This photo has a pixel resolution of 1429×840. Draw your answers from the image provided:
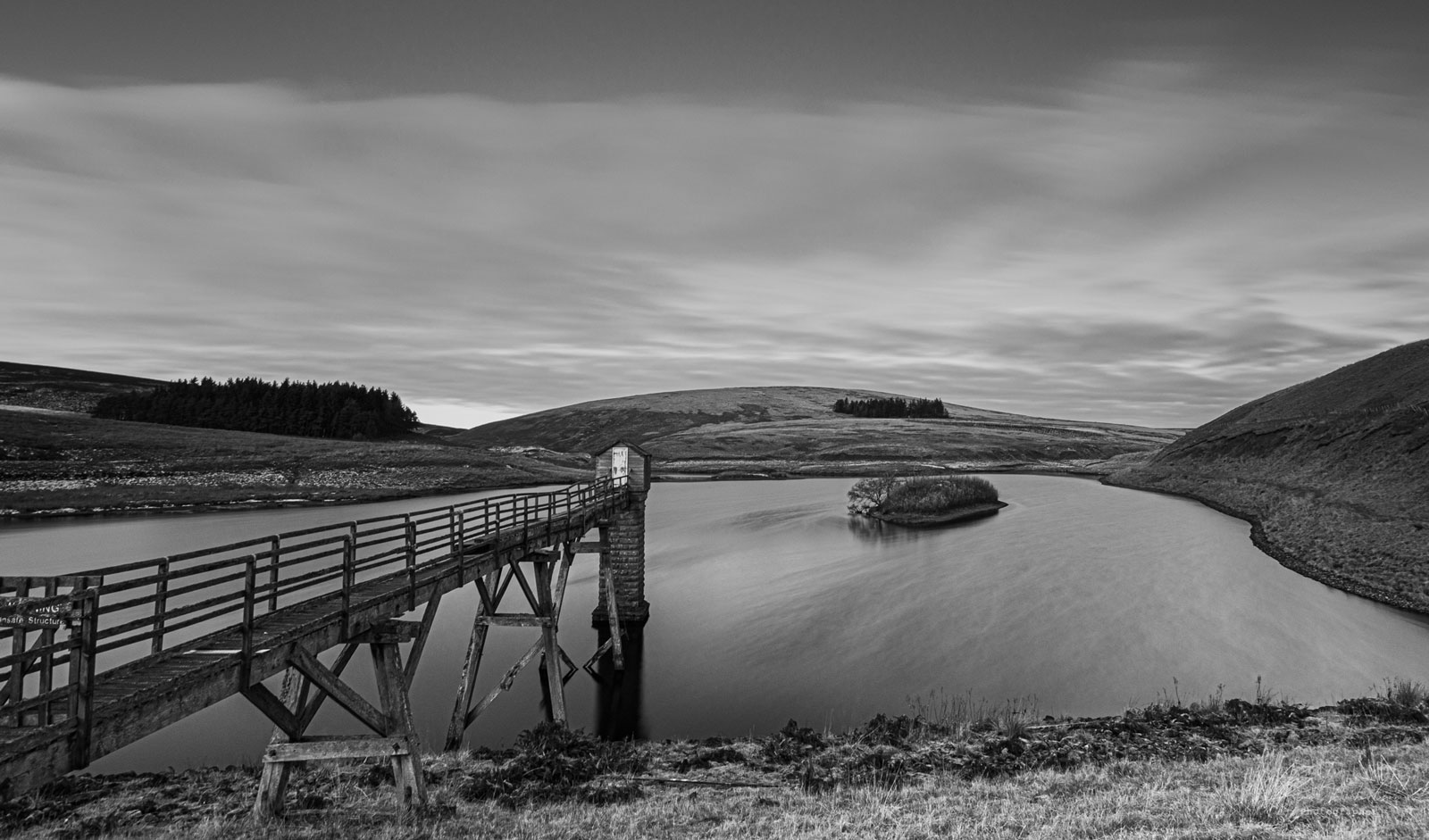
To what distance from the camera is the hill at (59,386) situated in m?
146

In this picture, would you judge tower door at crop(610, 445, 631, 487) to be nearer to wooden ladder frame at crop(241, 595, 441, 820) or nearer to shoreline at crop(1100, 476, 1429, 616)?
A: wooden ladder frame at crop(241, 595, 441, 820)

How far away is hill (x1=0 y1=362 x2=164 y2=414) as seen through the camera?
480ft

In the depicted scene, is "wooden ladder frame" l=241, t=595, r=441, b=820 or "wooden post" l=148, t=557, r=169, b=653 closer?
"wooden post" l=148, t=557, r=169, b=653

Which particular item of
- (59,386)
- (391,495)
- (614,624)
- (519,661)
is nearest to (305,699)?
(519,661)

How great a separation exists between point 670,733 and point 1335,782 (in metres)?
14.6

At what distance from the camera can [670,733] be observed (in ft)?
69.0

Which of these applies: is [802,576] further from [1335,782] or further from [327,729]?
[1335,782]

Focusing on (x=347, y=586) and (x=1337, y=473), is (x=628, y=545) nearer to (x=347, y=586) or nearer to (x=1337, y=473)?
(x=347, y=586)

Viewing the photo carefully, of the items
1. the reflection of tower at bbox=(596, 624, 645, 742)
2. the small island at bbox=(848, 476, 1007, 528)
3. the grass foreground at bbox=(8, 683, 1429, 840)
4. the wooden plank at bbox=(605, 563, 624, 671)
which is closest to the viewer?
the grass foreground at bbox=(8, 683, 1429, 840)

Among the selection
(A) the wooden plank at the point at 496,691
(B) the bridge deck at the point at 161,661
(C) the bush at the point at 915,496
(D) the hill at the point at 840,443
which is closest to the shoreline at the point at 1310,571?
(C) the bush at the point at 915,496

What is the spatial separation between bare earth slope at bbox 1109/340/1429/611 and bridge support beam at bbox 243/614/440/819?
36034mm

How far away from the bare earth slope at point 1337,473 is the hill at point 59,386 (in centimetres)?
17899

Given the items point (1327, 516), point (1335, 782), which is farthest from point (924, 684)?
point (1327, 516)

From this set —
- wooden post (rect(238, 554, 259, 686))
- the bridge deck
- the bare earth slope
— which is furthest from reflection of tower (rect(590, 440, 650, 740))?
the bare earth slope
